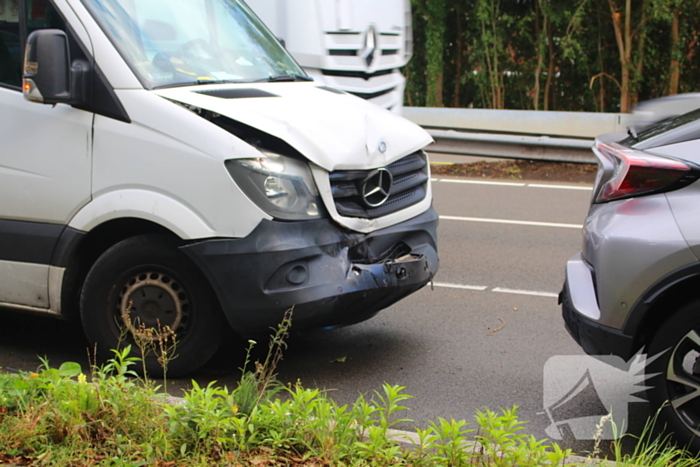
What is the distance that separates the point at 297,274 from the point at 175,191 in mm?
757

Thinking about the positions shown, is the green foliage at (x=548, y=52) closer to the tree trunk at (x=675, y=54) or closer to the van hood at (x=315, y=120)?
the tree trunk at (x=675, y=54)

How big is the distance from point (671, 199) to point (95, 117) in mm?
2898

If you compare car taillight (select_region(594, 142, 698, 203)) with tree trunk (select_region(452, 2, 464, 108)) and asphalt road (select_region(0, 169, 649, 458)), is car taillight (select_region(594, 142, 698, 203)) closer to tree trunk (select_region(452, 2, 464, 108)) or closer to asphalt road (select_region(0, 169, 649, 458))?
asphalt road (select_region(0, 169, 649, 458))

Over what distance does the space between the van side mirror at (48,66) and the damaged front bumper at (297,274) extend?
1062 mm

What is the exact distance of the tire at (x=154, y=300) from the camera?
4480mm

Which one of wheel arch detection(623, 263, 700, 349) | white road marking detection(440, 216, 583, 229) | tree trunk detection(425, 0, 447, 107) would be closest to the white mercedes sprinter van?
wheel arch detection(623, 263, 700, 349)

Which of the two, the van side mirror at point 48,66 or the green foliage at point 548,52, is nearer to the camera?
the van side mirror at point 48,66

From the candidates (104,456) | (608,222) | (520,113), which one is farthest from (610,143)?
(520,113)

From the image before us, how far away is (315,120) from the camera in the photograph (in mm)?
4586

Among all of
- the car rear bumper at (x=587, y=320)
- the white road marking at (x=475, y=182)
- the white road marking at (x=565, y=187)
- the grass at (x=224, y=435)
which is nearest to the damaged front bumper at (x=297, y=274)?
the grass at (x=224, y=435)

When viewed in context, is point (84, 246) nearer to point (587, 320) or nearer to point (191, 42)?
point (191, 42)

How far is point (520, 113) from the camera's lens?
15.2 metres

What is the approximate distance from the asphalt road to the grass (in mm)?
801

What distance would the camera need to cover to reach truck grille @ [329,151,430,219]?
14.9 ft
